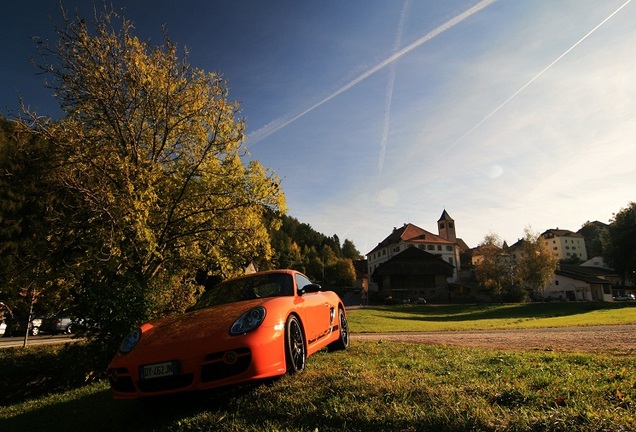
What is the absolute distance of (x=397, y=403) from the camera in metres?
3.44

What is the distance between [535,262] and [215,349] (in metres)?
58.4

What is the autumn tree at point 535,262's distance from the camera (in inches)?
2060

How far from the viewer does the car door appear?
5344mm

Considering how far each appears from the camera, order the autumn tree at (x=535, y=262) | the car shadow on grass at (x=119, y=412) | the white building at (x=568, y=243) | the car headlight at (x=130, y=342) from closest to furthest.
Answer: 1. the car shadow on grass at (x=119, y=412)
2. the car headlight at (x=130, y=342)
3. the autumn tree at (x=535, y=262)
4. the white building at (x=568, y=243)

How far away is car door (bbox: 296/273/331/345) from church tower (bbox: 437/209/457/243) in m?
102

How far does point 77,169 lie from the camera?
9656mm

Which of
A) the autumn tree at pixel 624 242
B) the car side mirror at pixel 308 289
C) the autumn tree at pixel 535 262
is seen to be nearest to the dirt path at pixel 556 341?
the car side mirror at pixel 308 289

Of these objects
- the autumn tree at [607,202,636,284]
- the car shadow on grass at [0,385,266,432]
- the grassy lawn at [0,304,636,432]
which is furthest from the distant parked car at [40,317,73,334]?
the autumn tree at [607,202,636,284]

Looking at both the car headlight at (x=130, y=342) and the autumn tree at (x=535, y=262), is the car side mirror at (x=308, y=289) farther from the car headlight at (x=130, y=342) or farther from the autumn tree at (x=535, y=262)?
the autumn tree at (x=535, y=262)

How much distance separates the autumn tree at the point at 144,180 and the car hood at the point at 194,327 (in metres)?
3.89

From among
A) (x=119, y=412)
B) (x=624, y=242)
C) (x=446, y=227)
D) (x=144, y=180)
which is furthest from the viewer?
(x=446, y=227)

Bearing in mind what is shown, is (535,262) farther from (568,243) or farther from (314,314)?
(568,243)

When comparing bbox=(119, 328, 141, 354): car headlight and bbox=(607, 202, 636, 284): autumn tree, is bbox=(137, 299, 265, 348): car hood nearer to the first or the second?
bbox=(119, 328, 141, 354): car headlight

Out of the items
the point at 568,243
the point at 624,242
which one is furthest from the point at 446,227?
the point at 568,243
